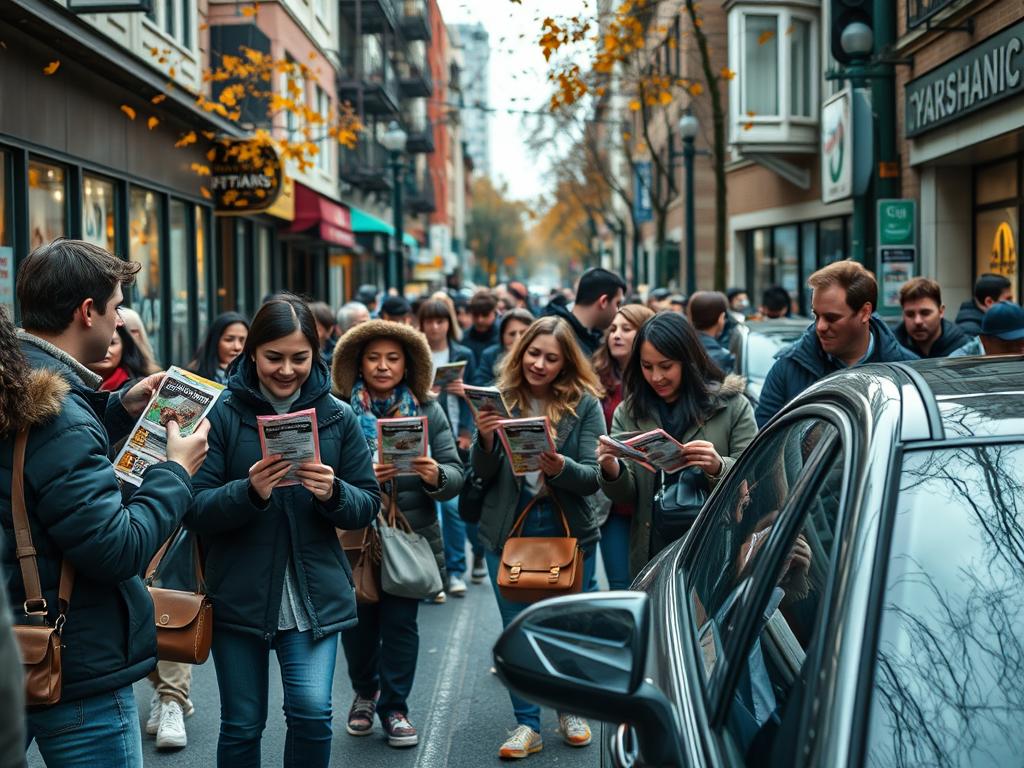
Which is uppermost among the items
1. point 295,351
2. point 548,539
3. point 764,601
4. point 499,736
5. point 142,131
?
point 142,131

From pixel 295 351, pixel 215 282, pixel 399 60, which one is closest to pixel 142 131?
pixel 215 282

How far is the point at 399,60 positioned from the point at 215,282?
103 feet

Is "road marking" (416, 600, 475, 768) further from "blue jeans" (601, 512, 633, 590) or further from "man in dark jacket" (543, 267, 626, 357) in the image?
"man in dark jacket" (543, 267, 626, 357)

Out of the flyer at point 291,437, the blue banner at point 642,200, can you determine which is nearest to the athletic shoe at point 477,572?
the flyer at point 291,437

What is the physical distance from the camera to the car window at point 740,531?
2680 mm

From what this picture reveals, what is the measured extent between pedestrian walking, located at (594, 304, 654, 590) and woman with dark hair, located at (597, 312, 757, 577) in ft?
0.77

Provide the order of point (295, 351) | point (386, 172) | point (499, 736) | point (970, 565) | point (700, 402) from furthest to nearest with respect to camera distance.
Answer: point (386, 172) < point (499, 736) < point (700, 402) < point (295, 351) < point (970, 565)

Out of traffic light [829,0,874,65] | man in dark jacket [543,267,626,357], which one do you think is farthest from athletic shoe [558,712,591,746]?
traffic light [829,0,874,65]

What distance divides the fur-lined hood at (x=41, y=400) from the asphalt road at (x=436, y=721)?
3.06m

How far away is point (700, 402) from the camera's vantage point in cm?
554

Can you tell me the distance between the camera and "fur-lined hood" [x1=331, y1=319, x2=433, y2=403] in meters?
6.16

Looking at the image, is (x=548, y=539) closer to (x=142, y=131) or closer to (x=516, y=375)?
(x=516, y=375)

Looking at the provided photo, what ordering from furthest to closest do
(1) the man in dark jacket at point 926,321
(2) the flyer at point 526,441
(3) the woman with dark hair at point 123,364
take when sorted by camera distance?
(1) the man in dark jacket at point 926,321 → (3) the woman with dark hair at point 123,364 → (2) the flyer at point 526,441

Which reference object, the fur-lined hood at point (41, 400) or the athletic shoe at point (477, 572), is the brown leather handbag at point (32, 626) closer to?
the fur-lined hood at point (41, 400)
